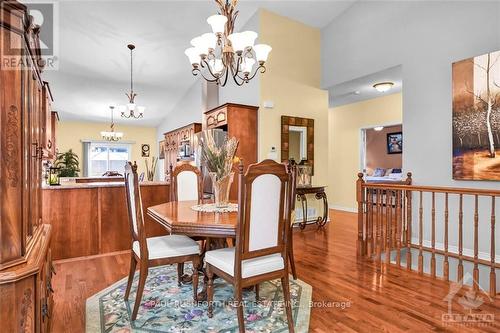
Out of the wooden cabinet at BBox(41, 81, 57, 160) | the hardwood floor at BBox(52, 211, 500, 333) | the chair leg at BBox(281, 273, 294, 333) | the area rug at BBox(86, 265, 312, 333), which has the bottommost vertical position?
the hardwood floor at BBox(52, 211, 500, 333)

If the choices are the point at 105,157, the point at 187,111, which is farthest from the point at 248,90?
the point at 105,157

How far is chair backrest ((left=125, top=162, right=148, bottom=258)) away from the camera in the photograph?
1.95m

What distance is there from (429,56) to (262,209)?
139 inches

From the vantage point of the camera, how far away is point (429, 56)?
3736mm

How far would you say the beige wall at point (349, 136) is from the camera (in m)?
6.27

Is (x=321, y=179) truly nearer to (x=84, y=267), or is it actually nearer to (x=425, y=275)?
(x=425, y=275)

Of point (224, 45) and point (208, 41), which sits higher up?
point (224, 45)

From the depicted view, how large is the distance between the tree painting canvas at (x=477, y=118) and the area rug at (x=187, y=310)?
248 cm

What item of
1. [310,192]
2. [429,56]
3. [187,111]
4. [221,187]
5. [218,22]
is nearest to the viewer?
[221,187]

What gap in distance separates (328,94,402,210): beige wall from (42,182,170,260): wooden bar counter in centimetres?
525

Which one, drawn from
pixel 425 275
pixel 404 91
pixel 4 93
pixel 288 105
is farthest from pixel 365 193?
pixel 4 93

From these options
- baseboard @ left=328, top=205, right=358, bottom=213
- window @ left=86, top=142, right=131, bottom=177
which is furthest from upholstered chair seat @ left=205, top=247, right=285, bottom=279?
window @ left=86, top=142, right=131, bottom=177

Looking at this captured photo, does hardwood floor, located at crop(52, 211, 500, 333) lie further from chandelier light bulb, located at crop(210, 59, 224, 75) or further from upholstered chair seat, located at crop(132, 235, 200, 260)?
chandelier light bulb, located at crop(210, 59, 224, 75)

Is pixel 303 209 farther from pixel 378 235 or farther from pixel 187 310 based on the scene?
pixel 187 310
